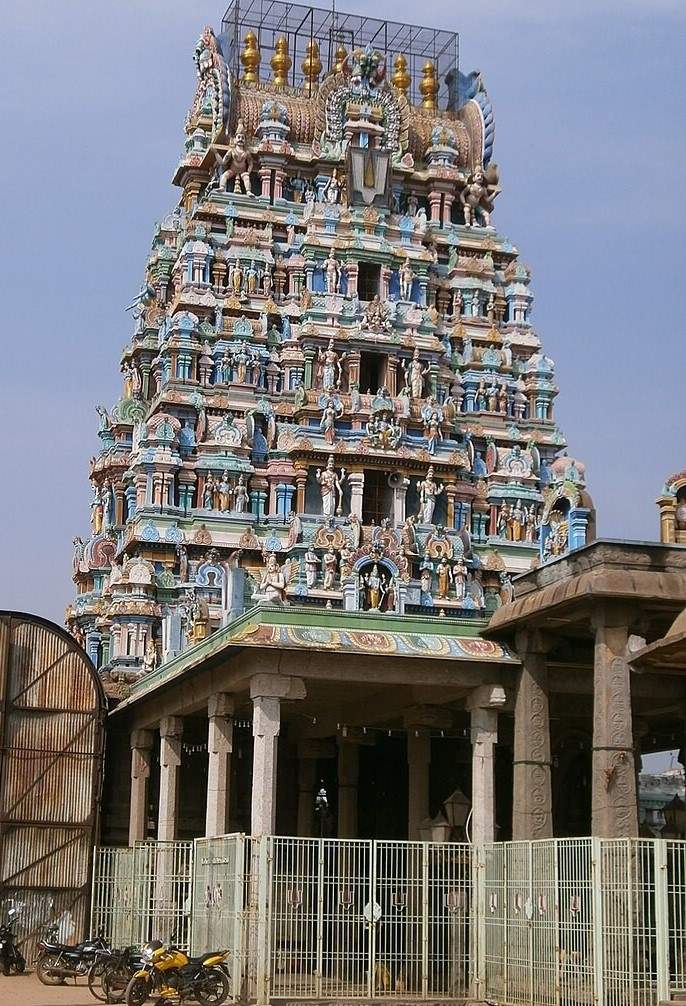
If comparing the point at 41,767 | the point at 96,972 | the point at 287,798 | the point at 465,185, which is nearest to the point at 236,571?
the point at 287,798

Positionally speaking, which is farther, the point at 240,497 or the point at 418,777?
the point at 240,497

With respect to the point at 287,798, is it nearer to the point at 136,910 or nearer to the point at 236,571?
the point at 236,571

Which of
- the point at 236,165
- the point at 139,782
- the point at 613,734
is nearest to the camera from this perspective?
the point at 613,734

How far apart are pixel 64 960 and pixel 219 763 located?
4388 mm

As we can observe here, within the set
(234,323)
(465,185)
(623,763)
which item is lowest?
(623,763)

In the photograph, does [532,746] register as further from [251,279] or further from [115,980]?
[251,279]

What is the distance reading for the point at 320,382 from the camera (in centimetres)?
5847

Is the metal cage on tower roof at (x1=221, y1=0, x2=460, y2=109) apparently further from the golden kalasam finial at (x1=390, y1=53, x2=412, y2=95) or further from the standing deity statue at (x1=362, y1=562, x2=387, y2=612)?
the standing deity statue at (x1=362, y1=562, x2=387, y2=612)

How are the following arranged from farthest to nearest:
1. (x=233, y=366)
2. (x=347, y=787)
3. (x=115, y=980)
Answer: (x=233, y=366), (x=347, y=787), (x=115, y=980)

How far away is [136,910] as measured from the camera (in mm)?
31312

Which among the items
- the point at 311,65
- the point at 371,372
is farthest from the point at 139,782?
the point at 311,65

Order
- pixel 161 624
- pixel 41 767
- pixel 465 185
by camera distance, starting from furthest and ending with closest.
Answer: pixel 465 185
pixel 161 624
pixel 41 767

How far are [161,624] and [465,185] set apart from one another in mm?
24374

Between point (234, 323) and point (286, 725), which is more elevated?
point (234, 323)
